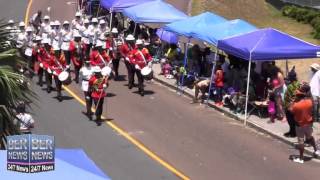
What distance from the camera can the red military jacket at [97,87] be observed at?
57.1 feet

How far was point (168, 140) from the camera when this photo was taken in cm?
1658

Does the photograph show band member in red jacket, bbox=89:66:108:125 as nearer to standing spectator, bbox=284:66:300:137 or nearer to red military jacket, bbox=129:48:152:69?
red military jacket, bbox=129:48:152:69

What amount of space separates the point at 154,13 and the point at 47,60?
20.1ft

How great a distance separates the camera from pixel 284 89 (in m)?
18.2

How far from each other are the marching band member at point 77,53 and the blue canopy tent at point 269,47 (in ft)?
19.6

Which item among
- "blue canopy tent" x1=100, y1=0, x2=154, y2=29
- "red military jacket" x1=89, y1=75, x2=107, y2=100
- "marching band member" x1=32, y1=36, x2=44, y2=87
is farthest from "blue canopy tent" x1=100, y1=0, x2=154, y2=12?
"red military jacket" x1=89, y1=75, x2=107, y2=100

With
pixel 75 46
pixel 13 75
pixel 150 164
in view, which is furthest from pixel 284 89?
pixel 13 75

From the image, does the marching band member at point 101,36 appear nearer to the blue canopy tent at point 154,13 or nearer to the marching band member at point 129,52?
the marching band member at point 129,52

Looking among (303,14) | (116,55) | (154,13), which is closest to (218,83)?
(116,55)

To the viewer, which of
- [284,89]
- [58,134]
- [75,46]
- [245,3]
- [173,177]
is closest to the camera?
[173,177]

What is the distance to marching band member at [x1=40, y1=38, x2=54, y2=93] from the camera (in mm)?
20453

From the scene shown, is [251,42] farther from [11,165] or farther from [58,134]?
[11,165]

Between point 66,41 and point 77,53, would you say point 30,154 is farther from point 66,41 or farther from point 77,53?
point 66,41

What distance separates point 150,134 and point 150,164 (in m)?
2.49
